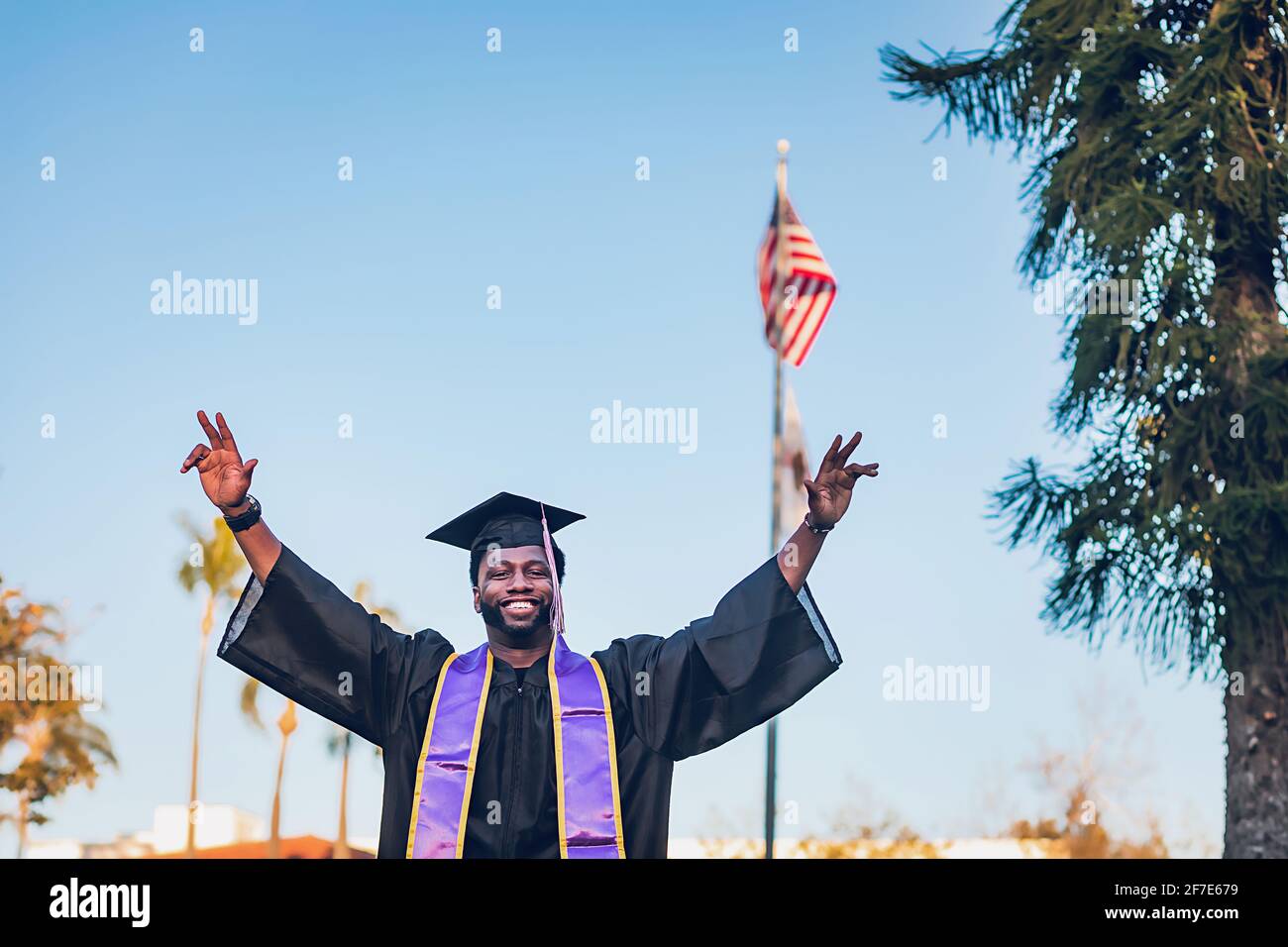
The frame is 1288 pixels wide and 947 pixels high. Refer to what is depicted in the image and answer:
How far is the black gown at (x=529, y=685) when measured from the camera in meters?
6.26

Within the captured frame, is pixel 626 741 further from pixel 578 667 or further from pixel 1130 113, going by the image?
pixel 1130 113

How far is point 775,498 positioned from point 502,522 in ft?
28.9

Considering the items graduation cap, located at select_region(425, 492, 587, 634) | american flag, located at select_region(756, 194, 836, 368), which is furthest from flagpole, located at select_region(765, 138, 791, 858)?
graduation cap, located at select_region(425, 492, 587, 634)

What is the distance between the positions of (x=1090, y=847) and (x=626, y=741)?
18165 millimetres

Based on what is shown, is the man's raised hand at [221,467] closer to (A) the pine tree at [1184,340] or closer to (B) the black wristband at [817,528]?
(B) the black wristband at [817,528]

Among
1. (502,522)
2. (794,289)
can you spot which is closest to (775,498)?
(794,289)

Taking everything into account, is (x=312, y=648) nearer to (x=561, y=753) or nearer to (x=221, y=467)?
(x=221, y=467)

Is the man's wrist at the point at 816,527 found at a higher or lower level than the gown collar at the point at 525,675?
higher

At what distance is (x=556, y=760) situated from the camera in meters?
6.28

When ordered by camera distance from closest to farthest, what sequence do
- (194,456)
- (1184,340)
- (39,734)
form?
(194,456) < (1184,340) < (39,734)

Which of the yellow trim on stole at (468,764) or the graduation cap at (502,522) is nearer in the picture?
the yellow trim on stole at (468,764)

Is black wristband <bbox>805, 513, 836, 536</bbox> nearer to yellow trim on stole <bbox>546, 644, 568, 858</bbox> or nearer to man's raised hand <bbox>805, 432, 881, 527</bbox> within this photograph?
man's raised hand <bbox>805, 432, 881, 527</bbox>

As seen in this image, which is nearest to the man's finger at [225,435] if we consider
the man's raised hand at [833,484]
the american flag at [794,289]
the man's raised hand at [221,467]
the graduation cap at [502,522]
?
the man's raised hand at [221,467]
